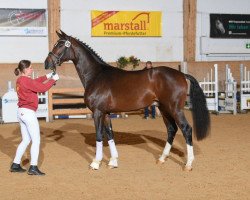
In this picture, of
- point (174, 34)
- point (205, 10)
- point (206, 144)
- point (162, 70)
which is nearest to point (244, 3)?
point (205, 10)

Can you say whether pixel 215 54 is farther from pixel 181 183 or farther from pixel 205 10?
A: pixel 181 183

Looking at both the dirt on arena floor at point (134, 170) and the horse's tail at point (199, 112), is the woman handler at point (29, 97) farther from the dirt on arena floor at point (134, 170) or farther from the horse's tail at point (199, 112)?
the horse's tail at point (199, 112)

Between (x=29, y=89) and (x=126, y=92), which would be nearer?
(x=29, y=89)

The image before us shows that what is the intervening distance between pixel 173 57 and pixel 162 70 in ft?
43.2

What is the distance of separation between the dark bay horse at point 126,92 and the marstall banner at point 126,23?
12.0 meters

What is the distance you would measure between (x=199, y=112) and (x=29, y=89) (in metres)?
2.74

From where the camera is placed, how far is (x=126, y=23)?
1988 centimetres

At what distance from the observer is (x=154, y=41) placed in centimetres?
2033

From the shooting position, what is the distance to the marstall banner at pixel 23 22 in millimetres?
18203

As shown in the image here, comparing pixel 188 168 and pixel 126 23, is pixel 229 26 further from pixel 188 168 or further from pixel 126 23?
pixel 188 168

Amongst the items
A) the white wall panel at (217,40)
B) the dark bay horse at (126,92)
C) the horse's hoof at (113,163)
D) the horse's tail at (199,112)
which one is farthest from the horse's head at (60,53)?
the white wall panel at (217,40)

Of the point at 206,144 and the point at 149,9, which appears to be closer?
the point at 206,144

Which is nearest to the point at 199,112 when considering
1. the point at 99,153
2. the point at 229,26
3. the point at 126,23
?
the point at 99,153

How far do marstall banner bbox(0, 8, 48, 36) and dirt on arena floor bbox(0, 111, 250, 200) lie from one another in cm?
762
